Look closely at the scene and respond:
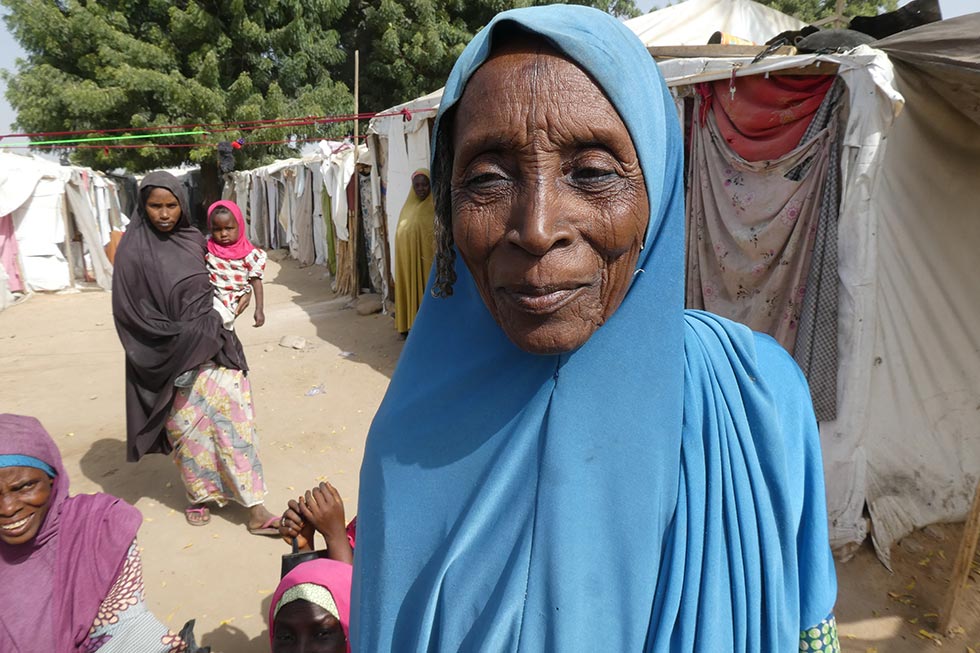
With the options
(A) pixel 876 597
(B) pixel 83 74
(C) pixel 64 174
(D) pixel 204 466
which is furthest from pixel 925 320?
(B) pixel 83 74

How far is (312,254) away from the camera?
578 inches

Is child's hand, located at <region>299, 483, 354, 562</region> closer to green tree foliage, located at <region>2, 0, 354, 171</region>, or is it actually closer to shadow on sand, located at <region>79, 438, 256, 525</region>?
shadow on sand, located at <region>79, 438, 256, 525</region>

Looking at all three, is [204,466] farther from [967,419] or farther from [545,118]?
[967,419]

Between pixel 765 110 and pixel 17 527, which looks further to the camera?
pixel 765 110

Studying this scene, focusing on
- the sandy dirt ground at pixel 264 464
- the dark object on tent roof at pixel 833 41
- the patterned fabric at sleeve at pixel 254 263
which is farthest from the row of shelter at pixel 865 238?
the patterned fabric at sleeve at pixel 254 263

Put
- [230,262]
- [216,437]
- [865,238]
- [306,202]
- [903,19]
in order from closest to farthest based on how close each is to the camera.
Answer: [865,238] < [216,437] < [230,262] < [903,19] < [306,202]

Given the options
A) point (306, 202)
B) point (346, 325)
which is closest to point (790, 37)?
point (346, 325)

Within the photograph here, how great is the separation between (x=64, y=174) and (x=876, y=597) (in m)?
14.4

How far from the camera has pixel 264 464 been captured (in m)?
4.81

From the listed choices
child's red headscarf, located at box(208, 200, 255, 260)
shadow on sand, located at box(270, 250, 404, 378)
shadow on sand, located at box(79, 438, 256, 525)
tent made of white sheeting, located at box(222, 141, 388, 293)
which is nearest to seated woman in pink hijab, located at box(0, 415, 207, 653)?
shadow on sand, located at box(79, 438, 256, 525)

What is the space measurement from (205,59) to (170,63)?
1.12 metres

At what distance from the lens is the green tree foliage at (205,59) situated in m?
14.6

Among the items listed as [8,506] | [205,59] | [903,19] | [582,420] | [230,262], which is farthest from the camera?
[205,59]

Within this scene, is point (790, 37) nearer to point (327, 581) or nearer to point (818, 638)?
point (818, 638)
